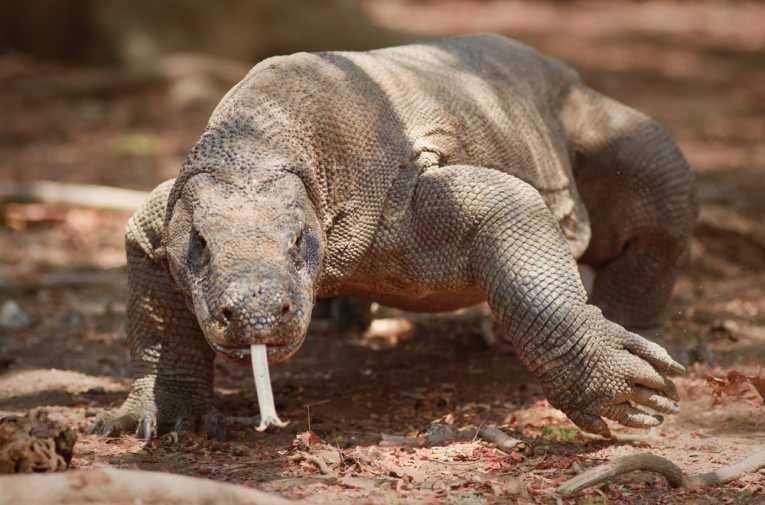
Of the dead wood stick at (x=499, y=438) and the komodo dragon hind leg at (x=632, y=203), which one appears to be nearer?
the dead wood stick at (x=499, y=438)

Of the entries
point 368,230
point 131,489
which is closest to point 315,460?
point 368,230

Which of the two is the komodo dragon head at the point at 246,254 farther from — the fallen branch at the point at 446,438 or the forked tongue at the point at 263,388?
the fallen branch at the point at 446,438

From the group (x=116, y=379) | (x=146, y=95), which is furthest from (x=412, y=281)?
(x=146, y=95)

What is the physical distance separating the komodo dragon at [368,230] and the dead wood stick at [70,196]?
423 centimetres

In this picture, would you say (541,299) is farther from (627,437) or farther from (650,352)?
(627,437)

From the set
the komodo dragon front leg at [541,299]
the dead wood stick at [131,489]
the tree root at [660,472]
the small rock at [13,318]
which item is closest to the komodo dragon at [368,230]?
the komodo dragon front leg at [541,299]

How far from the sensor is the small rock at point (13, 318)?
22.1 ft

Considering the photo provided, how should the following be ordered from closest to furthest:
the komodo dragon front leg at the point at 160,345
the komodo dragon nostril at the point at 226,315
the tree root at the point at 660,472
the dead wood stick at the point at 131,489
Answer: the dead wood stick at the point at 131,489 < the komodo dragon nostril at the point at 226,315 < the tree root at the point at 660,472 < the komodo dragon front leg at the point at 160,345

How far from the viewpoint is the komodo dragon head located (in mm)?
3670

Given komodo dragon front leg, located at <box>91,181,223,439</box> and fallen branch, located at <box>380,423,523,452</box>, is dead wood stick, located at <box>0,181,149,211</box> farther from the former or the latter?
fallen branch, located at <box>380,423,523,452</box>

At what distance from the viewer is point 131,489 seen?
318cm

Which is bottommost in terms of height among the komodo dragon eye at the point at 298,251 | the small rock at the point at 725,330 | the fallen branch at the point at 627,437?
the small rock at the point at 725,330

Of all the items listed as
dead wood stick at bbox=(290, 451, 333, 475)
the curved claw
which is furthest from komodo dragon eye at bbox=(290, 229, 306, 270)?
the curved claw

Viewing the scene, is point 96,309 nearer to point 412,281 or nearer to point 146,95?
point 412,281
